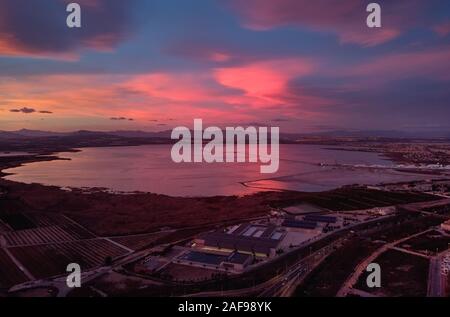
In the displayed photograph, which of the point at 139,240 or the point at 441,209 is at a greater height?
the point at 441,209

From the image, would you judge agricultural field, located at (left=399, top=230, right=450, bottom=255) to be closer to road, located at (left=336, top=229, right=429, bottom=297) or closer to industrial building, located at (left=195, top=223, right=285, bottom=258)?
road, located at (left=336, top=229, right=429, bottom=297)

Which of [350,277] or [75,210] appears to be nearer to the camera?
[350,277]

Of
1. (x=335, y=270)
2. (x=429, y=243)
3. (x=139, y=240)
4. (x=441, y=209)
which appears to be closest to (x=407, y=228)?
(x=429, y=243)

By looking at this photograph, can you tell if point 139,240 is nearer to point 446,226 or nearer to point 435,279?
point 435,279

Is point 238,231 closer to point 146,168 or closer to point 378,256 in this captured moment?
point 378,256

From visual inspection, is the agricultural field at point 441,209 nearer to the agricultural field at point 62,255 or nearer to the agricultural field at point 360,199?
the agricultural field at point 360,199

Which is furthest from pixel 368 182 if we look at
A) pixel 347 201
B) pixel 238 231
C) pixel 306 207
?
pixel 238 231
